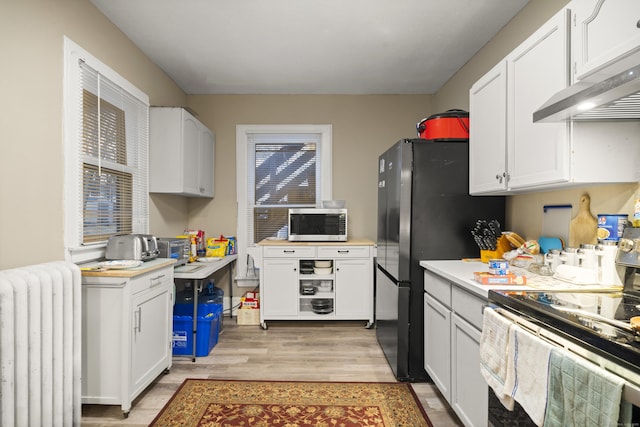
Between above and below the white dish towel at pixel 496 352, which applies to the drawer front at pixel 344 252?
above

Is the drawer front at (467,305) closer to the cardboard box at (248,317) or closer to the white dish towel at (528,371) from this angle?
the white dish towel at (528,371)

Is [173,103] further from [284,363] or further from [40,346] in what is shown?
[284,363]

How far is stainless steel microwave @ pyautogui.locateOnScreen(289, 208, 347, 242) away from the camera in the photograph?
11.4ft

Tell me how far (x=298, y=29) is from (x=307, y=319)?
2.72 m

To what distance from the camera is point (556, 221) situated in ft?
6.31

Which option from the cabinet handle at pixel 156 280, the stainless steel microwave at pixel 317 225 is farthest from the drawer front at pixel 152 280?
the stainless steel microwave at pixel 317 225

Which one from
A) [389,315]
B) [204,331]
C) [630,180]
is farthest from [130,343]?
[630,180]

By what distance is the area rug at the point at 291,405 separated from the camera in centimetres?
190

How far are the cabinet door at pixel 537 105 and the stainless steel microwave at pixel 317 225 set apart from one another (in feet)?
6.22

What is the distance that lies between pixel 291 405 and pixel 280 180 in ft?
8.46

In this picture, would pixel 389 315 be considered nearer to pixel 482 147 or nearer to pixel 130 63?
pixel 482 147

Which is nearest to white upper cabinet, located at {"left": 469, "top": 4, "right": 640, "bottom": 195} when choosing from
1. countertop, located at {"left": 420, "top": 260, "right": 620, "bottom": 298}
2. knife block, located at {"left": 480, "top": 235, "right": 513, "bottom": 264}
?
knife block, located at {"left": 480, "top": 235, "right": 513, "bottom": 264}

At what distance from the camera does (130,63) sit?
2693mm

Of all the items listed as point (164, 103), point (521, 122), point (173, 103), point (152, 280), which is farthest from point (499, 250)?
point (173, 103)
